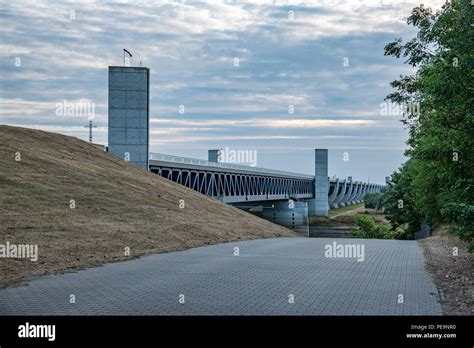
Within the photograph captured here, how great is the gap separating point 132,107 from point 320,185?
7828 cm

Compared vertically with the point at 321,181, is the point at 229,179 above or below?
above

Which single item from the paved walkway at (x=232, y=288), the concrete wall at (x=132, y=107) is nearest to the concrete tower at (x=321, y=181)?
the concrete wall at (x=132, y=107)

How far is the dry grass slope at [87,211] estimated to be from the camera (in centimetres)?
2045

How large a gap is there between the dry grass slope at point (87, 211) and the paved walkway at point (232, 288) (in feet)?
5.73

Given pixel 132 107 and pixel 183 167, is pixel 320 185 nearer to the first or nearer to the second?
pixel 183 167

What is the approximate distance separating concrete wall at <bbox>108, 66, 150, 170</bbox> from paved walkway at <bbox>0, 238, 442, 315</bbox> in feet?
89.3

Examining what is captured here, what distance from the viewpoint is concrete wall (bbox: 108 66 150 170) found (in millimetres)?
46875

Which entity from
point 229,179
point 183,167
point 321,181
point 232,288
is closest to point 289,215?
point 229,179

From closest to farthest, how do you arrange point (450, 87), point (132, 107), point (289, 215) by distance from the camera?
point (450, 87)
point (132, 107)
point (289, 215)

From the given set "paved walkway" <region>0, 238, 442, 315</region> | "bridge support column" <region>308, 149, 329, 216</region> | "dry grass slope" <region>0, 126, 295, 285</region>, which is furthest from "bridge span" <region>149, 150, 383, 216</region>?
"paved walkway" <region>0, 238, 442, 315</region>

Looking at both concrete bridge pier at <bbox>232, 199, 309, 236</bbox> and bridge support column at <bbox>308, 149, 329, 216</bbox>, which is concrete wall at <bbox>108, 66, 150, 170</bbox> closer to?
concrete bridge pier at <bbox>232, 199, 309, 236</bbox>

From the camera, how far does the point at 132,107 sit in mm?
47062
